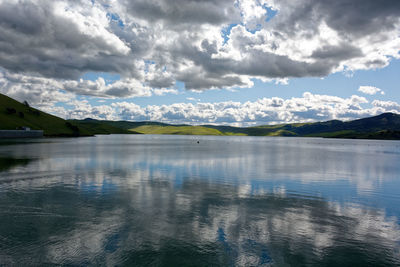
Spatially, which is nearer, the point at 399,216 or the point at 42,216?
the point at 42,216

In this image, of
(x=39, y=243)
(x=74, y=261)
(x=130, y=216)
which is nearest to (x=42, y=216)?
(x=39, y=243)

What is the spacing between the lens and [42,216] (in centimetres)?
2239

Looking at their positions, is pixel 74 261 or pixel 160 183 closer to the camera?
pixel 74 261

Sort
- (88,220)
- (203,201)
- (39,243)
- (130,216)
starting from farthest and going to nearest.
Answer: (203,201), (130,216), (88,220), (39,243)

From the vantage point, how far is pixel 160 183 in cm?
3891

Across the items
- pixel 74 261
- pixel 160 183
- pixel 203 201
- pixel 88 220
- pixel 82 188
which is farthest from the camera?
pixel 160 183

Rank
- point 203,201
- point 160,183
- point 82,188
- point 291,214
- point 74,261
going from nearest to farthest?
point 74,261 < point 291,214 < point 203,201 < point 82,188 < point 160,183

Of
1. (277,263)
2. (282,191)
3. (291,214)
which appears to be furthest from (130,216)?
(282,191)

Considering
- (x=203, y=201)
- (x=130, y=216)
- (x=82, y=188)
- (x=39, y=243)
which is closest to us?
(x=39, y=243)

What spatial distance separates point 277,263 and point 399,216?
18294mm

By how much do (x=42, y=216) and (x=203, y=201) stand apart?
15737 millimetres

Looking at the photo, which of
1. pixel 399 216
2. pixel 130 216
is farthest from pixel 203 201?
pixel 399 216

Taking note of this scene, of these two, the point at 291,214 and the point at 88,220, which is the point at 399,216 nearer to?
the point at 291,214

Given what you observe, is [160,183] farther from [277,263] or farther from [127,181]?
[277,263]
